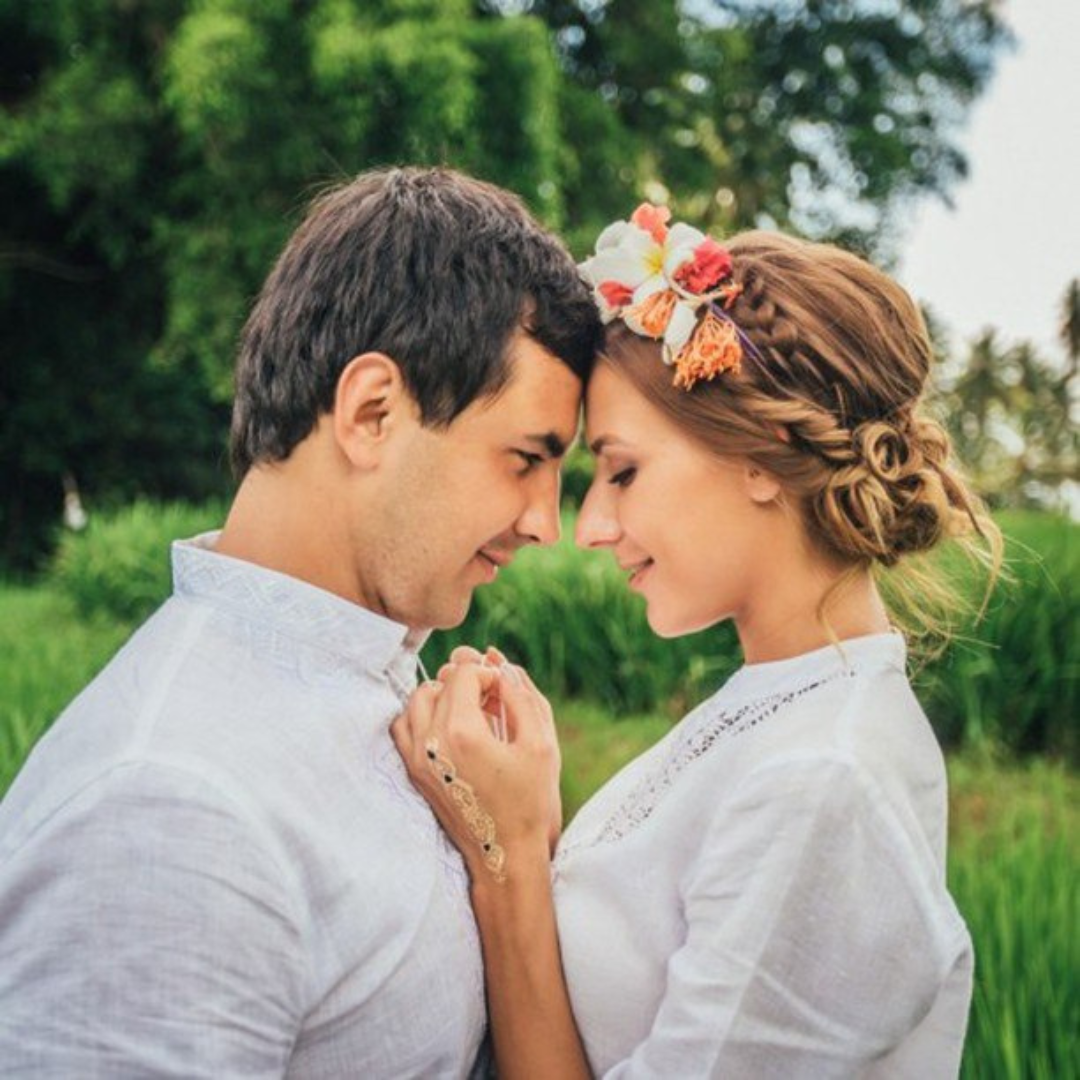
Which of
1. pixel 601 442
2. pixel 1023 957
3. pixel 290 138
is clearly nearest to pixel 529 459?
pixel 601 442

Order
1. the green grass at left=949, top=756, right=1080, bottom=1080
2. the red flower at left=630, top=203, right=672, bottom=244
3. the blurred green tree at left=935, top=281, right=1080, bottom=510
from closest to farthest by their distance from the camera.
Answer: the red flower at left=630, top=203, right=672, bottom=244, the green grass at left=949, top=756, right=1080, bottom=1080, the blurred green tree at left=935, top=281, right=1080, bottom=510

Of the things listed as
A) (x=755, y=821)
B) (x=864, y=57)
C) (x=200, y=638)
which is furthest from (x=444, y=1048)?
(x=864, y=57)

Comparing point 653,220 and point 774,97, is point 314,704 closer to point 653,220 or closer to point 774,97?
point 653,220

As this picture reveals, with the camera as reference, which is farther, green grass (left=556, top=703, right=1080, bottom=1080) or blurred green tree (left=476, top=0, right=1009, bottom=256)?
blurred green tree (left=476, top=0, right=1009, bottom=256)

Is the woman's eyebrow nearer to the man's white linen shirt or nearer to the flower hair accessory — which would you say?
the flower hair accessory

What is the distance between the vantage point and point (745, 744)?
5.42 ft

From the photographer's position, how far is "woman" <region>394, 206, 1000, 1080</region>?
1477 mm

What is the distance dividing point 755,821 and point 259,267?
41.7 ft

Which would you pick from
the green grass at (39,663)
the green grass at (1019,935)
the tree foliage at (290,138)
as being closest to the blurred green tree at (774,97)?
the tree foliage at (290,138)

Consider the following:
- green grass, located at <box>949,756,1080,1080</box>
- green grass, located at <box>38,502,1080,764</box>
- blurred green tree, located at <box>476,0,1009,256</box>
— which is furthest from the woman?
blurred green tree, located at <box>476,0,1009,256</box>

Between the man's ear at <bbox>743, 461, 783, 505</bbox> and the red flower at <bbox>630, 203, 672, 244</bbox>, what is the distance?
432 mm

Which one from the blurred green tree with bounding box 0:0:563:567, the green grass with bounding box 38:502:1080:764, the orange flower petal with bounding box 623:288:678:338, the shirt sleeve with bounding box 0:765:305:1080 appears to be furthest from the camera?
the blurred green tree with bounding box 0:0:563:567

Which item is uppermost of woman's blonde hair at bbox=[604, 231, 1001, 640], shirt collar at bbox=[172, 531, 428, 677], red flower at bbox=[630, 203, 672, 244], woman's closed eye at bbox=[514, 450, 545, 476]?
red flower at bbox=[630, 203, 672, 244]

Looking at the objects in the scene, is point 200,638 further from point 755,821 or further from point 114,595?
point 114,595
